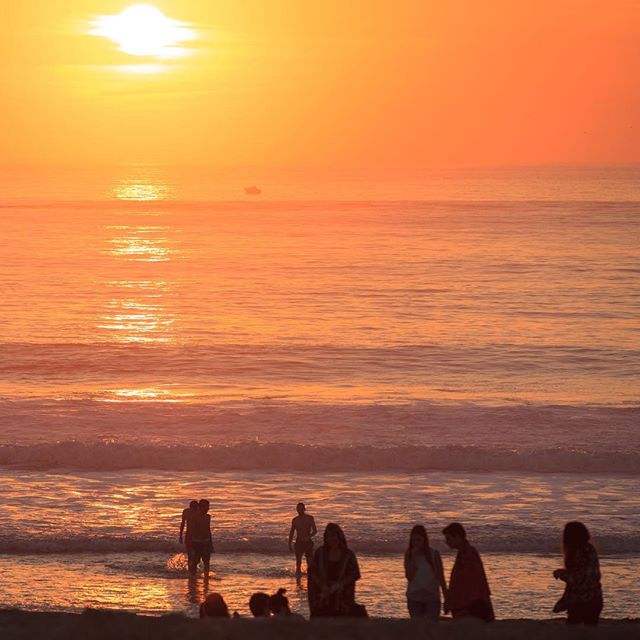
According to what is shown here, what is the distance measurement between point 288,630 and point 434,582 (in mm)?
1820

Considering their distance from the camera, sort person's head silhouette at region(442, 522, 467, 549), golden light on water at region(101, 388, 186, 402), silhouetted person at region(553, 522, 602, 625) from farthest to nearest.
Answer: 1. golden light on water at region(101, 388, 186, 402)
2. person's head silhouette at region(442, 522, 467, 549)
3. silhouetted person at region(553, 522, 602, 625)

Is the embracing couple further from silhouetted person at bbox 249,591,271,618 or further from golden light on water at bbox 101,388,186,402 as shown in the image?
golden light on water at bbox 101,388,186,402

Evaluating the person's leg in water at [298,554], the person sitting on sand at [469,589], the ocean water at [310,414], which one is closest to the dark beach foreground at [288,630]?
the person sitting on sand at [469,589]

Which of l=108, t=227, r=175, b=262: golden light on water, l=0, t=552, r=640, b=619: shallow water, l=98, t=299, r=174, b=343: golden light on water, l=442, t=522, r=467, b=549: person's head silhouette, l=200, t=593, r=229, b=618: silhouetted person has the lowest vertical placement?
l=0, t=552, r=640, b=619: shallow water

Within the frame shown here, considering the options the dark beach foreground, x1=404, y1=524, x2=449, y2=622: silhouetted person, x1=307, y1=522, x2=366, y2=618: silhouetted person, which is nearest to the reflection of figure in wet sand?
x1=404, y1=524, x2=449, y2=622: silhouetted person

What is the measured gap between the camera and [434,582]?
10203 millimetres

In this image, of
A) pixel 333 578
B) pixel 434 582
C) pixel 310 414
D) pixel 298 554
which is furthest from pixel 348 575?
pixel 310 414

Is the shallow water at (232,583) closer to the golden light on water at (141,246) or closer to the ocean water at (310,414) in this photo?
the ocean water at (310,414)

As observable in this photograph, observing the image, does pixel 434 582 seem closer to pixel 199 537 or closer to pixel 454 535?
pixel 454 535

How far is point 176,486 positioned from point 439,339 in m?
23.1

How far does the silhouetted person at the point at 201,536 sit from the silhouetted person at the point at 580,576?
6.75 metres

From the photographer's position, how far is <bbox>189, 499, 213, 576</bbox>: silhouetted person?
50.4ft

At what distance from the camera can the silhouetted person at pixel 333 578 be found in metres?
9.70

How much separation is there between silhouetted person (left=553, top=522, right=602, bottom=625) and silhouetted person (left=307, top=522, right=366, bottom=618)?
1.74 metres
